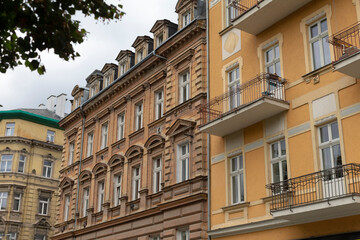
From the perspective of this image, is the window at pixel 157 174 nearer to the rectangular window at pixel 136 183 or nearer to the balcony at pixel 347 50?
the rectangular window at pixel 136 183

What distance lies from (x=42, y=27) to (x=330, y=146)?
27.8ft

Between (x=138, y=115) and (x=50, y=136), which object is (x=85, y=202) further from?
(x=50, y=136)

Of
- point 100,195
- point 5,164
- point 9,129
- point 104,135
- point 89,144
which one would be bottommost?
point 100,195

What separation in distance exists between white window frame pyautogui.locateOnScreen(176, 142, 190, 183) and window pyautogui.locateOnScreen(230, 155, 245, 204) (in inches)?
115

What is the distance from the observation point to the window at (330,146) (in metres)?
13.5

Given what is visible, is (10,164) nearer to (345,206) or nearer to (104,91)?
(104,91)

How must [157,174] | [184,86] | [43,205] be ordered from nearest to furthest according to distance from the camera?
[184,86]
[157,174]
[43,205]

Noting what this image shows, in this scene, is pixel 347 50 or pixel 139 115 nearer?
pixel 347 50

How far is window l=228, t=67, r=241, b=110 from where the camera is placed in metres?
17.5

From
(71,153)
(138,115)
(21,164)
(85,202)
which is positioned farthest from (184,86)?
(21,164)

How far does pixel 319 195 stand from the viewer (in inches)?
517

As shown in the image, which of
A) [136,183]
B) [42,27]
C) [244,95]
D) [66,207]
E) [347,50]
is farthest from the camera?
[66,207]

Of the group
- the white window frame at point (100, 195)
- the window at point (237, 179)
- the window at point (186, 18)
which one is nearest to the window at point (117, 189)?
the white window frame at point (100, 195)

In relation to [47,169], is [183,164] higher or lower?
lower
